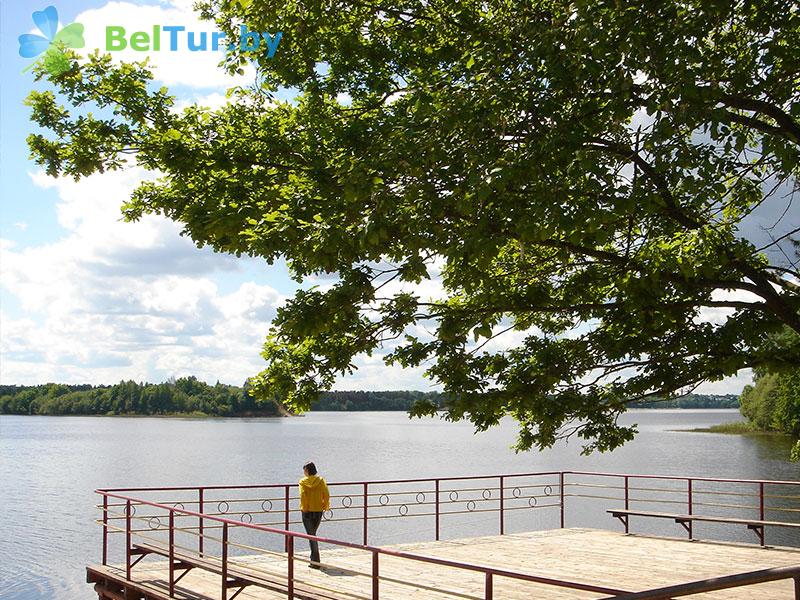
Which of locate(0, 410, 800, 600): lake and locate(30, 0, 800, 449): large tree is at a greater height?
locate(30, 0, 800, 449): large tree

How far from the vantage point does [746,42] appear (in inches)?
394

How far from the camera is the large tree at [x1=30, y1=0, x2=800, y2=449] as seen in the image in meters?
8.14

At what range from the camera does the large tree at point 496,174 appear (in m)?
8.14

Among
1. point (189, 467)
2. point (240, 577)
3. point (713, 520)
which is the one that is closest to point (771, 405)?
point (189, 467)

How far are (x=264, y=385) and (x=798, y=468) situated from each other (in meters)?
48.1

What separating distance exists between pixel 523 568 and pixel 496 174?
7514 millimetres

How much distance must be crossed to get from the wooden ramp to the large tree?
2058 mm

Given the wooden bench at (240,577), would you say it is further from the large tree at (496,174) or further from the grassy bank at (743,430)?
the grassy bank at (743,430)

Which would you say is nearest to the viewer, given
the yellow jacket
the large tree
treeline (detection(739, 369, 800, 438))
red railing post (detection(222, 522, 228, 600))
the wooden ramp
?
the large tree

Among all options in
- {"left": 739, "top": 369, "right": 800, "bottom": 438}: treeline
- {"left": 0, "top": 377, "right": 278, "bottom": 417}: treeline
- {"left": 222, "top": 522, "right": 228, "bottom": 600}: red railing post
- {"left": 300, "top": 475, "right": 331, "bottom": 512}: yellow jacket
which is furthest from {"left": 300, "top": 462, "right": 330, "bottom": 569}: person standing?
{"left": 0, "top": 377, "right": 278, "bottom": 417}: treeline

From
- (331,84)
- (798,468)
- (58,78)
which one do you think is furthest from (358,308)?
(798,468)

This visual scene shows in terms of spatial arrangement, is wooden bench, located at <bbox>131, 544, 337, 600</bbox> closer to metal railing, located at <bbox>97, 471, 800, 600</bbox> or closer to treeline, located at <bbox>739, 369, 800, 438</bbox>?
metal railing, located at <bbox>97, 471, 800, 600</bbox>

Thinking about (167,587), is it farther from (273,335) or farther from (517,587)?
(517,587)

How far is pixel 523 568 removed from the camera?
1344 centimetres
